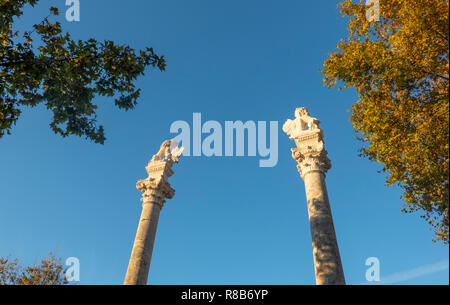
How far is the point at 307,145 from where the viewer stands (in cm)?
1436

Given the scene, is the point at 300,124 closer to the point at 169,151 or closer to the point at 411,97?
the point at 411,97

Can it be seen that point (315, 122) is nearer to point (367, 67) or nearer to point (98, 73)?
point (367, 67)

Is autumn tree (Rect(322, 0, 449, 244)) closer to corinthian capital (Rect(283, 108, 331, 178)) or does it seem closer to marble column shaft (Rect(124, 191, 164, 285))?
corinthian capital (Rect(283, 108, 331, 178))

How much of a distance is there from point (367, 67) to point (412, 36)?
1943mm

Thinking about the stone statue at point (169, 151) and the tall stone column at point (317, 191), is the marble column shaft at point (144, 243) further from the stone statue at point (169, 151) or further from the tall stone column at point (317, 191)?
the tall stone column at point (317, 191)

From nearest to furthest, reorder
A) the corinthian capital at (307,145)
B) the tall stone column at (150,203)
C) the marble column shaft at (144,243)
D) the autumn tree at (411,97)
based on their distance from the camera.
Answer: the autumn tree at (411,97), the marble column shaft at (144,243), the tall stone column at (150,203), the corinthian capital at (307,145)

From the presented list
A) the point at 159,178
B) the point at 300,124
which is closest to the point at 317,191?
the point at 300,124

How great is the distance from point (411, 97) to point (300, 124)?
5328 millimetres

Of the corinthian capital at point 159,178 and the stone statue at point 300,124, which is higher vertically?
the stone statue at point 300,124

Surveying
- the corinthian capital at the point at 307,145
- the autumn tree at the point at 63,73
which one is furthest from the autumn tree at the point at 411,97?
the autumn tree at the point at 63,73

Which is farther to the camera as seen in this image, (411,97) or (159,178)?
(159,178)

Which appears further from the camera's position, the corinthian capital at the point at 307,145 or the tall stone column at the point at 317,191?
the corinthian capital at the point at 307,145

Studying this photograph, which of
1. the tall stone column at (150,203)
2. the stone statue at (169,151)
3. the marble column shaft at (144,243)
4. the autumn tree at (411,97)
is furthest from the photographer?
the stone statue at (169,151)

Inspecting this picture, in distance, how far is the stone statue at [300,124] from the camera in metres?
15.0
